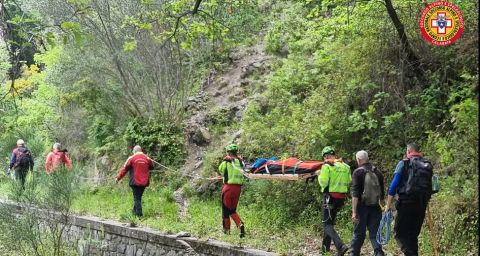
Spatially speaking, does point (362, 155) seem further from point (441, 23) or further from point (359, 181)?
point (441, 23)

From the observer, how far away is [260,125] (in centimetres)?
1273

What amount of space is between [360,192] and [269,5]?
1438 cm

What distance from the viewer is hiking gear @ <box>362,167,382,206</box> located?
764cm

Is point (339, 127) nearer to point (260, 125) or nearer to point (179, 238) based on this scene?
point (260, 125)

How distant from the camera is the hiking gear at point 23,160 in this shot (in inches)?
594

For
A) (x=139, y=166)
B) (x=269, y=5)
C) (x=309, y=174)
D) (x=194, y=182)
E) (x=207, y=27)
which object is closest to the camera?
(x=207, y=27)

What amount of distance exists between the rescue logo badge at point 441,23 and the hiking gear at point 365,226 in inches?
146

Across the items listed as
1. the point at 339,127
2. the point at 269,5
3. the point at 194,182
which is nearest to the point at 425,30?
the point at 339,127

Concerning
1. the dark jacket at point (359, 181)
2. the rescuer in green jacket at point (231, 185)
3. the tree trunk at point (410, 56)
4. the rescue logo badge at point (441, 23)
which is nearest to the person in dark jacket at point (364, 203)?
the dark jacket at point (359, 181)

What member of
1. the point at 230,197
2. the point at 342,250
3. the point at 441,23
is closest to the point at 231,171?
the point at 230,197

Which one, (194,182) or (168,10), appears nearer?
(168,10)

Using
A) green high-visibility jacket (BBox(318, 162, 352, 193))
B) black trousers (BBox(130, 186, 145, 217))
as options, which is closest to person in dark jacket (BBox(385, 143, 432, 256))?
green high-visibility jacket (BBox(318, 162, 352, 193))

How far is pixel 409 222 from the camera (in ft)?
23.3

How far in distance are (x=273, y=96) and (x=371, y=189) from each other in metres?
6.39
